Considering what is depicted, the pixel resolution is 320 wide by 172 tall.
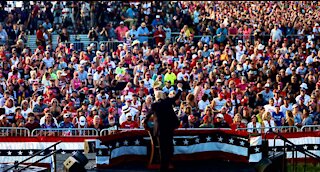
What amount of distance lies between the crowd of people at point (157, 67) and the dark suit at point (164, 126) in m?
4.98

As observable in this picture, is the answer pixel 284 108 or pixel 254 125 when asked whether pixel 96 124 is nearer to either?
pixel 254 125

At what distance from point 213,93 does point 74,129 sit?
16.0ft

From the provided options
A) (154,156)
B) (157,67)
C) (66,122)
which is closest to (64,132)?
(66,122)

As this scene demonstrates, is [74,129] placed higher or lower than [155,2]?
lower

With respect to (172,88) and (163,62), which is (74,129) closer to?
(172,88)

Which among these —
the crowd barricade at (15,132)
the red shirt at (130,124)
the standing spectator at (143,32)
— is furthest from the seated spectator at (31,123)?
the standing spectator at (143,32)

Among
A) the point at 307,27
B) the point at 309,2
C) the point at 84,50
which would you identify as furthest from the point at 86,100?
the point at 309,2

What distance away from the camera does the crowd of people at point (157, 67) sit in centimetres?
2516

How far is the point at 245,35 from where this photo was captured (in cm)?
3222

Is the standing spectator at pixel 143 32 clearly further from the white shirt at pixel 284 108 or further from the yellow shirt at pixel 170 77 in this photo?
the white shirt at pixel 284 108

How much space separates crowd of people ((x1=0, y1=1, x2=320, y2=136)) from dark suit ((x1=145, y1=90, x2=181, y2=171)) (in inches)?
196

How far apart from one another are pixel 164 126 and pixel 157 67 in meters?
10.6

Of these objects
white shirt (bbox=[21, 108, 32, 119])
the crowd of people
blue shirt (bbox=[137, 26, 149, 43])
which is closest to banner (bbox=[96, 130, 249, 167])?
the crowd of people

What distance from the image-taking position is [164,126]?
1914cm
